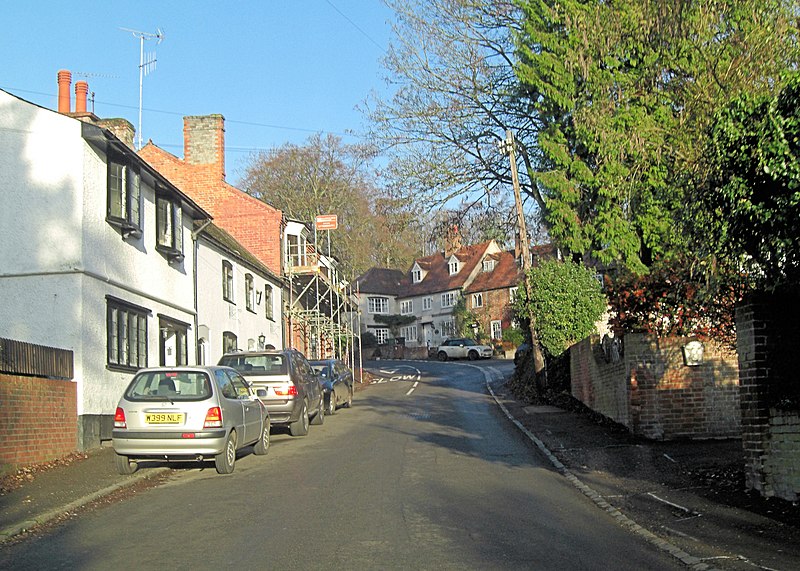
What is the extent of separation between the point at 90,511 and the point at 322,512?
9.72ft

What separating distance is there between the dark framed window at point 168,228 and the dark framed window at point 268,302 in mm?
11230

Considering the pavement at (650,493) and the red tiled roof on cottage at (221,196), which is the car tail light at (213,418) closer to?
the pavement at (650,493)

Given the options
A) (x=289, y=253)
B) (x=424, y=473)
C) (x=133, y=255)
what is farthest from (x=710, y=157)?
(x=289, y=253)

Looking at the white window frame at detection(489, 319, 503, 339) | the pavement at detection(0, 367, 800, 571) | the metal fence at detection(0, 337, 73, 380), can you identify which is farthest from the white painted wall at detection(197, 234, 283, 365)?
the white window frame at detection(489, 319, 503, 339)

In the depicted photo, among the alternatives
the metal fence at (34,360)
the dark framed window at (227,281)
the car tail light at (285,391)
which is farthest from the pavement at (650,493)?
the dark framed window at (227,281)

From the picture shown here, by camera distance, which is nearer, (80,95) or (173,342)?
(80,95)

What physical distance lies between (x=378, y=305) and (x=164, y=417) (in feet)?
218

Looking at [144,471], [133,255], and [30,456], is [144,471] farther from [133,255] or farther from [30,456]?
[133,255]

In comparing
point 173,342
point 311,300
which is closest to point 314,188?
point 311,300

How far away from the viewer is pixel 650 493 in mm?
9805

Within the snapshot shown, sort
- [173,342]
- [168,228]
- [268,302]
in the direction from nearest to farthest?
[168,228] < [173,342] < [268,302]

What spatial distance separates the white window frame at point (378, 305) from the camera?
257 ft

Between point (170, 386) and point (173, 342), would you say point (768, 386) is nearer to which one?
point (170, 386)

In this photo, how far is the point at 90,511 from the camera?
997 centimetres
